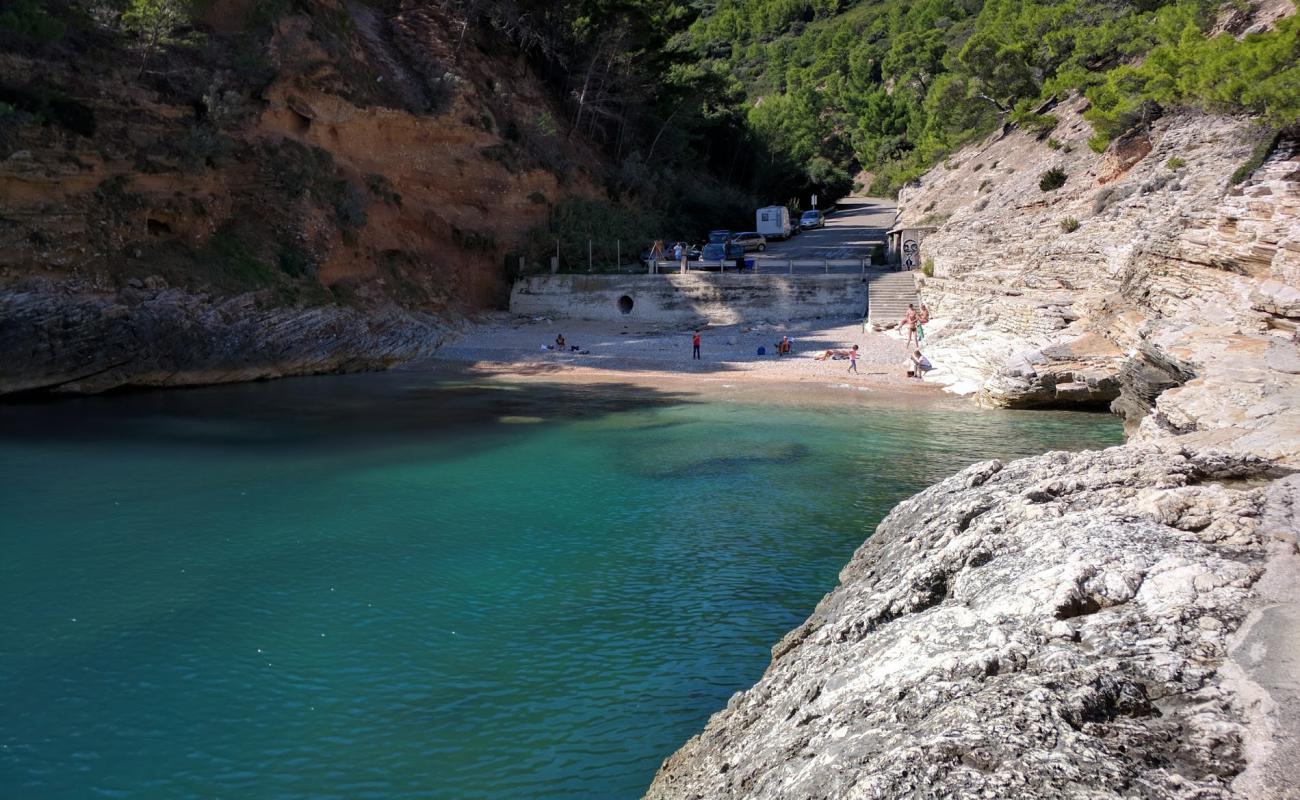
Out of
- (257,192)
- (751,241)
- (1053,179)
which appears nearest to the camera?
(1053,179)

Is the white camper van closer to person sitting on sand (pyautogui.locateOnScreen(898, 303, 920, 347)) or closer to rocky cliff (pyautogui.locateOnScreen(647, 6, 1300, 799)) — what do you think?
person sitting on sand (pyautogui.locateOnScreen(898, 303, 920, 347))

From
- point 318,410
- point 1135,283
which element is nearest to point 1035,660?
point 1135,283

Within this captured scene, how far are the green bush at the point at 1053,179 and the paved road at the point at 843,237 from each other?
12.0m

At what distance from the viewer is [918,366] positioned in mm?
33250

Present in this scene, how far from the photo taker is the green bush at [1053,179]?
117ft

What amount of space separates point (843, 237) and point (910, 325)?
24.9 meters

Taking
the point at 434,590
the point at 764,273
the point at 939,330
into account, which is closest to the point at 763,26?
the point at 764,273

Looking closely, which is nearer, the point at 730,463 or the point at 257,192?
the point at 730,463

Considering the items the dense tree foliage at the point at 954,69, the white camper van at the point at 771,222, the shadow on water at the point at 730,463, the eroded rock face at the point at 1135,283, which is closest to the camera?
the eroded rock face at the point at 1135,283

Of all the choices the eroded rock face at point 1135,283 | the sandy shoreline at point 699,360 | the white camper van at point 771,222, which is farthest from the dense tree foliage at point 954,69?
the sandy shoreline at point 699,360

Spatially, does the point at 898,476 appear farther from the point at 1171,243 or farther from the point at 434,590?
→ the point at 434,590

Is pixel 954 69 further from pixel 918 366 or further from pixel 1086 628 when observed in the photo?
pixel 1086 628

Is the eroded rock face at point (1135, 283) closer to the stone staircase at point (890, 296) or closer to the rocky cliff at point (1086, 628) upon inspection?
the rocky cliff at point (1086, 628)

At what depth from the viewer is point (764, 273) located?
43344mm
